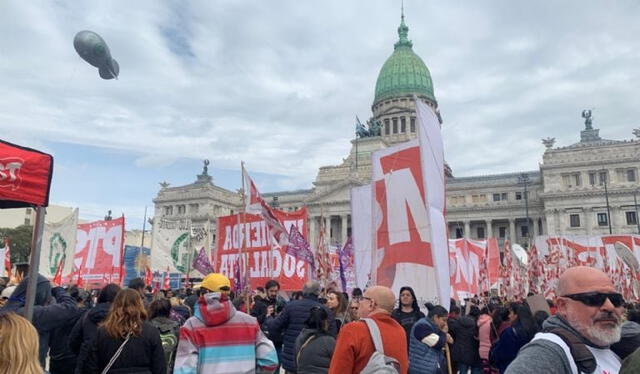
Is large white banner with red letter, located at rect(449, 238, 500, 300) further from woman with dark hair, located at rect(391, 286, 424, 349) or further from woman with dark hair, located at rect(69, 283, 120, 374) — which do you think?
woman with dark hair, located at rect(69, 283, 120, 374)

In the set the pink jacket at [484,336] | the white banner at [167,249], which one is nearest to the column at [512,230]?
the white banner at [167,249]

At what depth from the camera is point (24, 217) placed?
73.1m

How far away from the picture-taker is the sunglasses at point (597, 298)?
7.29 ft

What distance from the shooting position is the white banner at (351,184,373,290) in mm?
12305

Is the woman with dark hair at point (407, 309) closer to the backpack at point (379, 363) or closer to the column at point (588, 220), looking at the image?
the backpack at point (379, 363)

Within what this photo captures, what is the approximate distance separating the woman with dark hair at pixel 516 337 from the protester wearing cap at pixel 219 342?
2.98 m

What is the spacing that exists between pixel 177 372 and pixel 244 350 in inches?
21.1

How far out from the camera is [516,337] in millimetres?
5555

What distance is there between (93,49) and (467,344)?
8.17 m

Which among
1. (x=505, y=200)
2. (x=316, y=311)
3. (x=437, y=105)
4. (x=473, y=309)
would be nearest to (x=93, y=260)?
(x=473, y=309)

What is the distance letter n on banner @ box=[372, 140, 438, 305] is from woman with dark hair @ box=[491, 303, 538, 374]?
140cm

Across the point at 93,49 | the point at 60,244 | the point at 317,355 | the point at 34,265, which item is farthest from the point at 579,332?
the point at 60,244

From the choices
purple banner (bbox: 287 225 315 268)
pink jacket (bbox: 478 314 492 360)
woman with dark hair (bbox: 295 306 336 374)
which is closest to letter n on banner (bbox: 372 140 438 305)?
pink jacket (bbox: 478 314 492 360)

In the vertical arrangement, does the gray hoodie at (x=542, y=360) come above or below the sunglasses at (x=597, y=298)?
below
